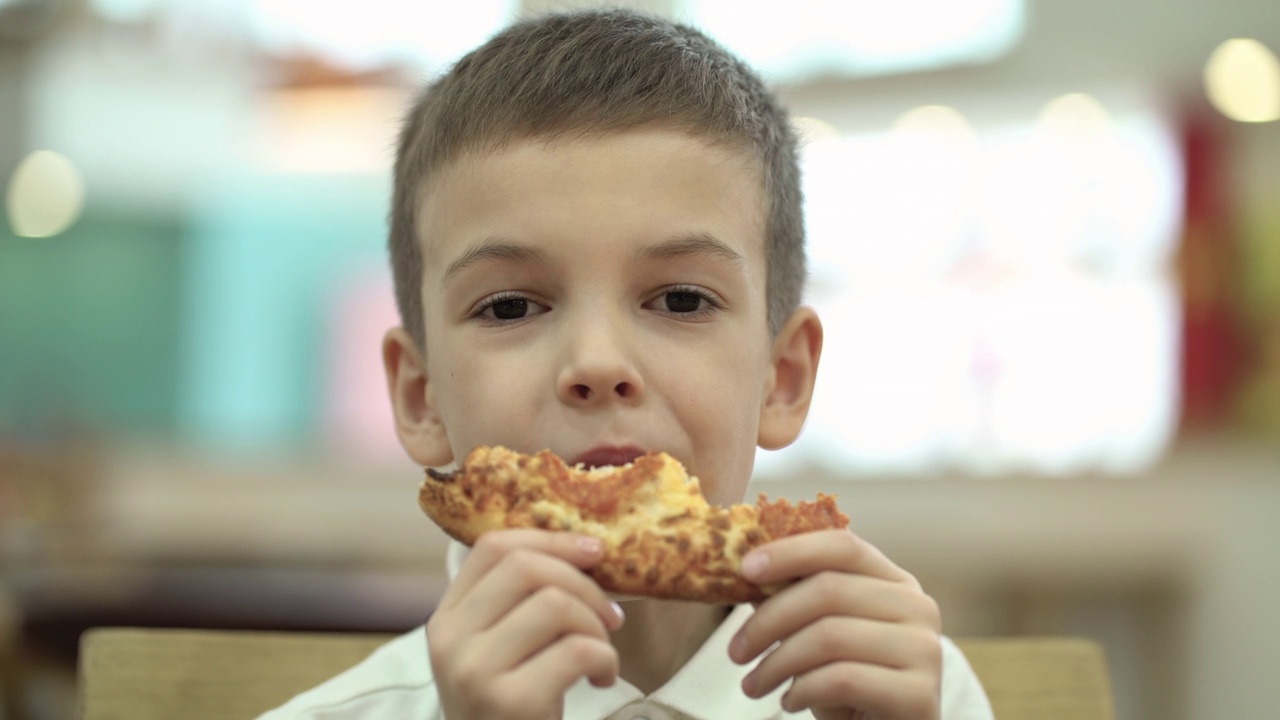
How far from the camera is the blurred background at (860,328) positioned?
4480 millimetres

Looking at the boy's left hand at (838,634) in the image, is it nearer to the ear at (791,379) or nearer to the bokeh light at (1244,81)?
the ear at (791,379)

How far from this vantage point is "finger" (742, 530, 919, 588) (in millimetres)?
934

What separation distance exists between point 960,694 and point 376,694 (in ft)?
2.13

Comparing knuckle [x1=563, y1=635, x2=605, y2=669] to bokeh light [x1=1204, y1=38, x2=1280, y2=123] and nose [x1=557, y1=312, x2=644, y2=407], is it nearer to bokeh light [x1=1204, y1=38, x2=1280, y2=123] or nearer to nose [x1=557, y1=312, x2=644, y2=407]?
nose [x1=557, y1=312, x2=644, y2=407]

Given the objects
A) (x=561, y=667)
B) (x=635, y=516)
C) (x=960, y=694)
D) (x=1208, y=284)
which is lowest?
(x=960, y=694)

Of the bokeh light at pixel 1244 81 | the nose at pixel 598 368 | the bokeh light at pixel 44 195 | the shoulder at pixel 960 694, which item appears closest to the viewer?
the nose at pixel 598 368

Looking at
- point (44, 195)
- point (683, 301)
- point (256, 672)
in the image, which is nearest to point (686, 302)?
point (683, 301)

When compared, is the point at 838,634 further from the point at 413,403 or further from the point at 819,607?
the point at 413,403

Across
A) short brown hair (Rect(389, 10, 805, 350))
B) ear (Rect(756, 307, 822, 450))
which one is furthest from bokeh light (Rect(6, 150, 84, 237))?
ear (Rect(756, 307, 822, 450))

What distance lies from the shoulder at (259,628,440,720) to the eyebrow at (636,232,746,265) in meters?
0.54

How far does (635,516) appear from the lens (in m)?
0.98

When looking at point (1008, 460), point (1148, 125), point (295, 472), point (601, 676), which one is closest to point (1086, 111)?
point (1148, 125)

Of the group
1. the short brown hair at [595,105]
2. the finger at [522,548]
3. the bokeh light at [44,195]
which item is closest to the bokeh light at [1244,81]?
the short brown hair at [595,105]

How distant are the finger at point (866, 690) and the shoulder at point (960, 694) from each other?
1.18 ft
